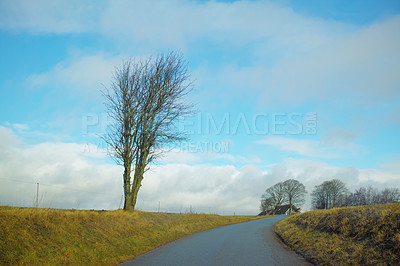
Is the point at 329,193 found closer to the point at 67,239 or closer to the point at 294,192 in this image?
the point at 294,192

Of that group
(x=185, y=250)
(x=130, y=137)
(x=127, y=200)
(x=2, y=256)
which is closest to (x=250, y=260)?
(x=185, y=250)

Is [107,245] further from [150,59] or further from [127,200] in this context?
[150,59]

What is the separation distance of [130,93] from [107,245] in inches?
550

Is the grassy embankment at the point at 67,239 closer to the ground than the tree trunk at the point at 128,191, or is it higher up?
closer to the ground

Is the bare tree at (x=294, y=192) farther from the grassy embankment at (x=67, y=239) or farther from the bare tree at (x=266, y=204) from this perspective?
the grassy embankment at (x=67, y=239)

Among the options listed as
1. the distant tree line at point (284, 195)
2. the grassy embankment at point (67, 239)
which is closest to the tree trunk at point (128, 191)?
the grassy embankment at point (67, 239)

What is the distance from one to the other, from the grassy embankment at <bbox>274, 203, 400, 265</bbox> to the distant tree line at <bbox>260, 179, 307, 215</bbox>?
7297 cm

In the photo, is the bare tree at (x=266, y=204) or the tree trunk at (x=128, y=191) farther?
the bare tree at (x=266, y=204)

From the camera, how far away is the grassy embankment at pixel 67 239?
794cm

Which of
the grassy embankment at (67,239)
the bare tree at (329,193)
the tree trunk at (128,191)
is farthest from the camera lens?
the bare tree at (329,193)

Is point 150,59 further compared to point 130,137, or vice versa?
point 150,59

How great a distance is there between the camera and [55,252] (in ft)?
28.2

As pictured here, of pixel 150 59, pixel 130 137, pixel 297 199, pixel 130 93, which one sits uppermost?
pixel 150 59

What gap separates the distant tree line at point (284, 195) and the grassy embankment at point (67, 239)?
73943 millimetres
